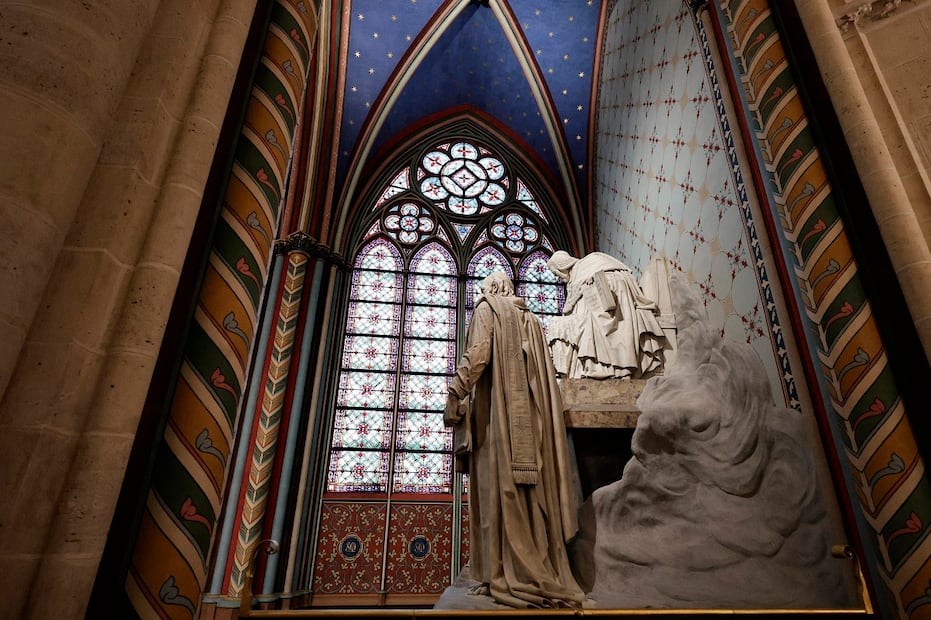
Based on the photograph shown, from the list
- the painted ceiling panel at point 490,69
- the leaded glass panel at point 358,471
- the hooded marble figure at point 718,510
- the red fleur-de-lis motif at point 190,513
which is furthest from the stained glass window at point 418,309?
the red fleur-de-lis motif at point 190,513

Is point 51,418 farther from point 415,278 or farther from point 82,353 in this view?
point 415,278

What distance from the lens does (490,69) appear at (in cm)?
922

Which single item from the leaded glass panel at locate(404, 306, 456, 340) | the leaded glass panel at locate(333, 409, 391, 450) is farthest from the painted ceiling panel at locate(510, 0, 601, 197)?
the leaded glass panel at locate(333, 409, 391, 450)

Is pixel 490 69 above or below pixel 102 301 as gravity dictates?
above

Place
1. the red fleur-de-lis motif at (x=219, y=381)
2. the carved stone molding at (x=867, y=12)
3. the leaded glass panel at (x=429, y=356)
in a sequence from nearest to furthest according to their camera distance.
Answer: the red fleur-de-lis motif at (x=219, y=381)
the carved stone molding at (x=867, y=12)
the leaded glass panel at (x=429, y=356)

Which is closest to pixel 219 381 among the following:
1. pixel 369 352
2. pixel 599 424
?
pixel 599 424

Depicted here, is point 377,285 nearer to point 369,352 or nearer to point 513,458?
point 369,352

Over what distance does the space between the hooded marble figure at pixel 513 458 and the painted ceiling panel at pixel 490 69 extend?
20.9 feet

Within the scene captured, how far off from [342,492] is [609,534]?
4697mm

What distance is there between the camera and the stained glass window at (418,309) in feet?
23.7

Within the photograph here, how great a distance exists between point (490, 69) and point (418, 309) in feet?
13.8

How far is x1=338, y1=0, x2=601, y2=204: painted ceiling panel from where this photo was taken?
8.34m

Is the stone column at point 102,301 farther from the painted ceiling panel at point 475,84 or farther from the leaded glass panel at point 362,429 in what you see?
the painted ceiling panel at point 475,84

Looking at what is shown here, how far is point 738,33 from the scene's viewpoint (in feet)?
13.2
